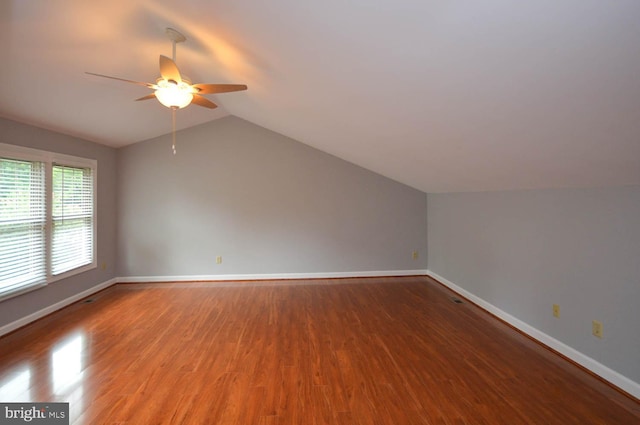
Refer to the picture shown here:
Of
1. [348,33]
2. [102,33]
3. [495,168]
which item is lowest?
[495,168]

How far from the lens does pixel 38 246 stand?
A: 3357mm

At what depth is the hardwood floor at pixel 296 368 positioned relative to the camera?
1908 millimetres

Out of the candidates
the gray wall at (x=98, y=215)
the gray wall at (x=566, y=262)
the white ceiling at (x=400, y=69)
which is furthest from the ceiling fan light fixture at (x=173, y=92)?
the gray wall at (x=566, y=262)

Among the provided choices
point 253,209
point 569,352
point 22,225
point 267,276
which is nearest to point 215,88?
point 22,225

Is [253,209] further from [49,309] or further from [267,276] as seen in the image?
[49,309]

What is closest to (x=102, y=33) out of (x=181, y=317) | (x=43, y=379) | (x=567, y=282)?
(x=43, y=379)

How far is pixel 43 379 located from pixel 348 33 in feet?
10.6

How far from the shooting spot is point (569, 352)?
2506 mm

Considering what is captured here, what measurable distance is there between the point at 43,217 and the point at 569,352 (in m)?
5.46

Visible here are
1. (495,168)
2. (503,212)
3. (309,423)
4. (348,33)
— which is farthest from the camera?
(503,212)

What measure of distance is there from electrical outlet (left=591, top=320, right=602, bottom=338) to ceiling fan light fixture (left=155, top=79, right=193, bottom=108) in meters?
3.60

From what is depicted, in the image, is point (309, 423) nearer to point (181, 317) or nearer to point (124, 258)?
point (181, 317)

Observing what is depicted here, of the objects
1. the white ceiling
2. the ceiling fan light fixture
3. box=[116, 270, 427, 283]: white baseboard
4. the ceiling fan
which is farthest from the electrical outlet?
the ceiling fan light fixture

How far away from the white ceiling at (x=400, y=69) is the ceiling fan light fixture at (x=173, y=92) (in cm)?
40
